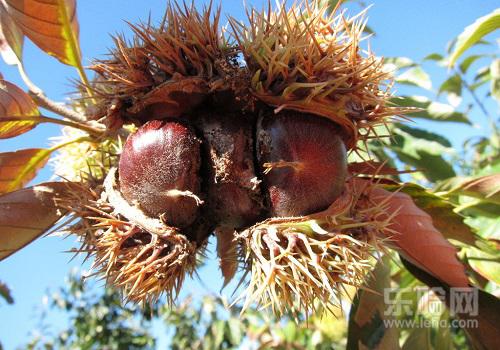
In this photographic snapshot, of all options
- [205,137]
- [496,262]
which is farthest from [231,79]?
[496,262]

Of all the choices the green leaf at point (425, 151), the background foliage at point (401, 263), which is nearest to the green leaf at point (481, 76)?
the background foliage at point (401, 263)

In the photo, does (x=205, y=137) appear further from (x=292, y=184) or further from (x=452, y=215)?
(x=452, y=215)

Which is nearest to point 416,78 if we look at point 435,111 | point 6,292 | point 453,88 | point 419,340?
point 435,111

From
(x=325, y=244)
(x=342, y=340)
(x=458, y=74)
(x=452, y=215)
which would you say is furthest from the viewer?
(x=342, y=340)

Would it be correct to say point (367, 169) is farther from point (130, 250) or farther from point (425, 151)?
point (425, 151)

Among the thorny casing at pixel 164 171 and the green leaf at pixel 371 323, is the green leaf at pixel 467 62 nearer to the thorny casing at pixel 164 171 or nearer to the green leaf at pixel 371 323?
the green leaf at pixel 371 323

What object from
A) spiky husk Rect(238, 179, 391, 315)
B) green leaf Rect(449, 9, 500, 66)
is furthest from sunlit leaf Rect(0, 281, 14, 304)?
green leaf Rect(449, 9, 500, 66)

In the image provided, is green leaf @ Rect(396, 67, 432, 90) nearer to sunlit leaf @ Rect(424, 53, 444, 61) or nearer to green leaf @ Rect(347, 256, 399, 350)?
sunlit leaf @ Rect(424, 53, 444, 61)
